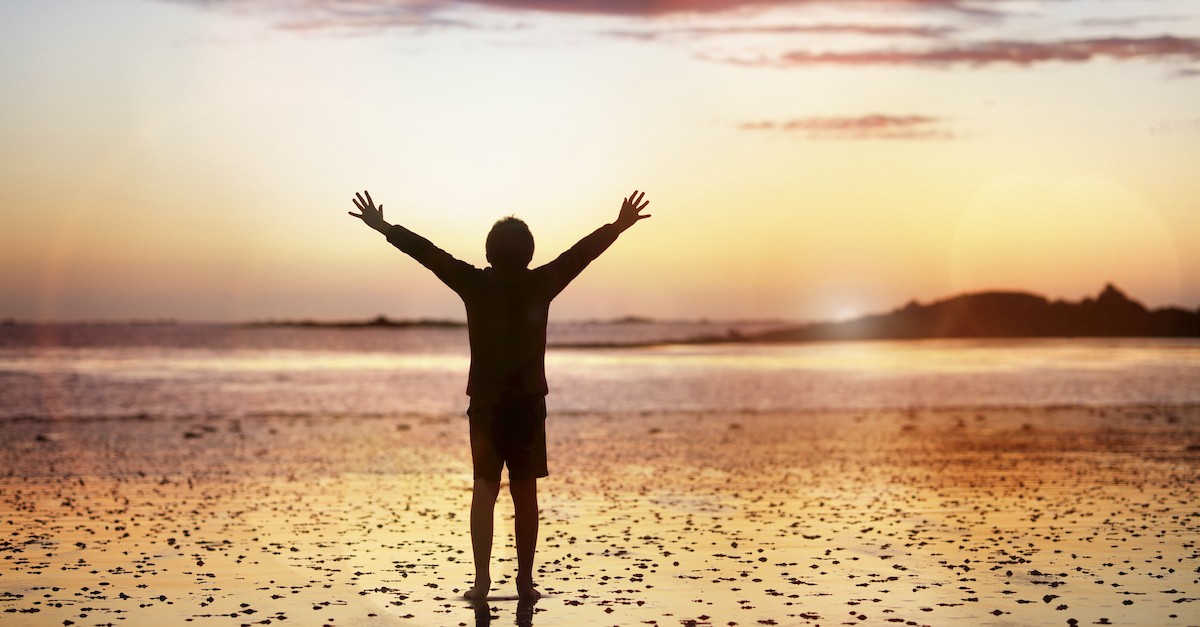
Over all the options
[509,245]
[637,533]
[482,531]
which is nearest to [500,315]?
[509,245]

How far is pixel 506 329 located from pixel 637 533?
14.7 feet

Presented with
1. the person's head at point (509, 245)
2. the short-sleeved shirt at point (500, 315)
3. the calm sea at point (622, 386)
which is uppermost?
the person's head at point (509, 245)

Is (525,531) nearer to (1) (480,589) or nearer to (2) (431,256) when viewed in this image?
(1) (480,589)

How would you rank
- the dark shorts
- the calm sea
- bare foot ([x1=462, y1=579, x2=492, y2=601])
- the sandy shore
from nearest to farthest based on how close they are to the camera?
the sandy shore < the dark shorts < bare foot ([x1=462, y1=579, x2=492, y2=601]) < the calm sea

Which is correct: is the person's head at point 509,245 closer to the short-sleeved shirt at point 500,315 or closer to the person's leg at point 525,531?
the short-sleeved shirt at point 500,315

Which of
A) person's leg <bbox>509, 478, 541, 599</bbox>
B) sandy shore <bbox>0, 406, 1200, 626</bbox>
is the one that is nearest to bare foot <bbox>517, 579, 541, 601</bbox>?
person's leg <bbox>509, 478, 541, 599</bbox>

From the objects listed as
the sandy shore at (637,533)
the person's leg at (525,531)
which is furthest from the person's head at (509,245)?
the sandy shore at (637,533)

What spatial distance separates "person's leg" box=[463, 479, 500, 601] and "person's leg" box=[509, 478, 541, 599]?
0.18 m

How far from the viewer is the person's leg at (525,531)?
9305 mm

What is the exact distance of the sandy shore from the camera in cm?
902

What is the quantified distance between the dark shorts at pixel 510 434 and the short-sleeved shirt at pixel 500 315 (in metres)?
0.09

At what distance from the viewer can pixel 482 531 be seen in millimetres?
9336

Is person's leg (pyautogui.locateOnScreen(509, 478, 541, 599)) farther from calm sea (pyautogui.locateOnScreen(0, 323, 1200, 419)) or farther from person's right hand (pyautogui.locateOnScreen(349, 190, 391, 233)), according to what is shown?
calm sea (pyautogui.locateOnScreen(0, 323, 1200, 419))

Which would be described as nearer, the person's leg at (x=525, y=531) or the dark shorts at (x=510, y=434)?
the dark shorts at (x=510, y=434)
